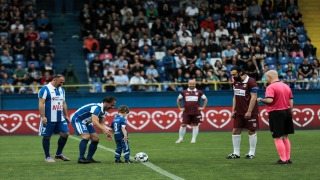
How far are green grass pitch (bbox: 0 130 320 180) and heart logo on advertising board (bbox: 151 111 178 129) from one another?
18.8 ft

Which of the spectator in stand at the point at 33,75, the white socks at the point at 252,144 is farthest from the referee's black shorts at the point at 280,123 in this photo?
the spectator in stand at the point at 33,75

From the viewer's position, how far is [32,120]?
92.6ft

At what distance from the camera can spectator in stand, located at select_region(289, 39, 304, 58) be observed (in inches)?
1331

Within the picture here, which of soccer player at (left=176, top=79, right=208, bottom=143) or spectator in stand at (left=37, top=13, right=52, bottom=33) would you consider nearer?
soccer player at (left=176, top=79, right=208, bottom=143)

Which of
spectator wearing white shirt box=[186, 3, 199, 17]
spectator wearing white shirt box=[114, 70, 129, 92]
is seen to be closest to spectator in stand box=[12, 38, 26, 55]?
spectator wearing white shirt box=[114, 70, 129, 92]

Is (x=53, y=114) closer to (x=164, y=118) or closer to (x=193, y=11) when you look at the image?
(x=164, y=118)

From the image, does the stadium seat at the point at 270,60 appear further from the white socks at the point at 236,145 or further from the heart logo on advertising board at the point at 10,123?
the white socks at the point at 236,145

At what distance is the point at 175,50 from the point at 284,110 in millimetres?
18709

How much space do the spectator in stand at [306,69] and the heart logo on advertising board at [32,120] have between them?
38.0 ft

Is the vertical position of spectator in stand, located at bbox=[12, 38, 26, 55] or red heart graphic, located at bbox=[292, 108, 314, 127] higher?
spectator in stand, located at bbox=[12, 38, 26, 55]

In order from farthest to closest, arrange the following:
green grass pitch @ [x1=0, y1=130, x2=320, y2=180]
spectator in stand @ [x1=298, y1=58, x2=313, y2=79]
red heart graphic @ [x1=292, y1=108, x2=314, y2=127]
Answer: spectator in stand @ [x1=298, y1=58, x2=313, y2=79]
red heart graphic @ [x1=292, y1=108, x2=314, y2=127]
green grass pitch @ [x1=0, y1=130, x2=320, y2=180]

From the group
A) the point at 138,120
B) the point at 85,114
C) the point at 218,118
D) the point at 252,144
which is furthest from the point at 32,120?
the point at 252,144

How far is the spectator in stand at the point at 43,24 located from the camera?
111ft

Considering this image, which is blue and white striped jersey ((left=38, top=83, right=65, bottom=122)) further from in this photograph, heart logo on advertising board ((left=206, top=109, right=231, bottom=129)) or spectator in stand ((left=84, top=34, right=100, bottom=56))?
spectator in stand ((left=84, top=34, right=100, bottom=56))
